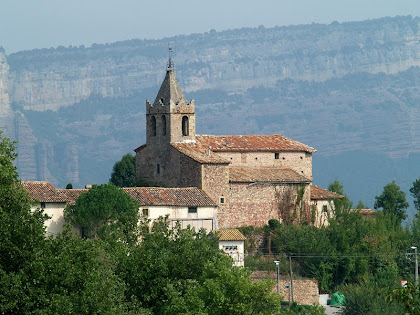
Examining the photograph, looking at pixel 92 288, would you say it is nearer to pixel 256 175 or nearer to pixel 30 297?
pixel 30 297

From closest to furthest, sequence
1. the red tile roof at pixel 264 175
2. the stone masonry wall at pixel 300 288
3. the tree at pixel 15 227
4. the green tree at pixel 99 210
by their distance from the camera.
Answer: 1. the tree at pixel 15 227
2. the green tree at pixel 99 210
3. the stone masonry wall at pixel 300 288
4. the red tile roof at pixel 264 175

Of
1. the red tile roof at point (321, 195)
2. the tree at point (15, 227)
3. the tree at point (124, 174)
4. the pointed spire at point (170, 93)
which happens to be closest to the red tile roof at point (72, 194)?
the pointed spire at point (170, 93)

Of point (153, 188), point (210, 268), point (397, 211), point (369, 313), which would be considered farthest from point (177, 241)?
point (397, 211)

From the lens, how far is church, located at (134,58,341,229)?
93125 mm

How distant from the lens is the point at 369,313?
76.9m

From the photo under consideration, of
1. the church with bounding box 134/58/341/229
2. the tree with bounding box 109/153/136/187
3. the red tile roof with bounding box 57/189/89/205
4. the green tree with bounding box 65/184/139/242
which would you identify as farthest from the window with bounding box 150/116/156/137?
the tree with bounding box 109/153/136/187

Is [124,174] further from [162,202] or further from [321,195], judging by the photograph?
[162,202]

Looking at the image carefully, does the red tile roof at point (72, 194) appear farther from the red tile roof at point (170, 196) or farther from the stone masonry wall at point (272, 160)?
the stone masonry wall at point (272, 160)

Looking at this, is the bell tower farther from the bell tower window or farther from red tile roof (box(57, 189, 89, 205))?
red tile roof (box(57, 189, 89, 205))

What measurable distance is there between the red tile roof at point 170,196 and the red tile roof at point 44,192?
4.98 m

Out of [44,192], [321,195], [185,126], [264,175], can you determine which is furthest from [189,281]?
[321,195]

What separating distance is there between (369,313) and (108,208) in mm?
17870

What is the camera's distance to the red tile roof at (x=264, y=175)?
310 feet

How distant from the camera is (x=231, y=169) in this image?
96.6 m
